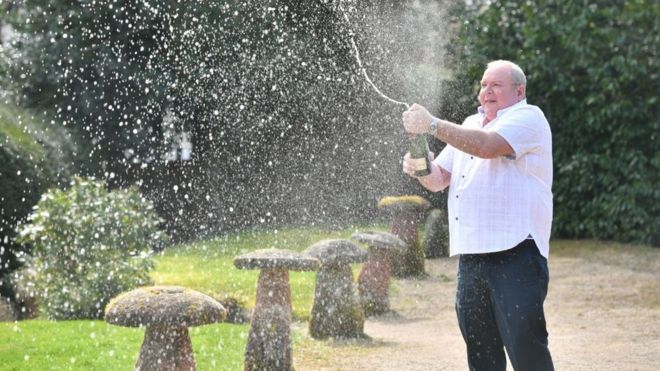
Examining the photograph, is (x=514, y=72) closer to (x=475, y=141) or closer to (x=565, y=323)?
(x=475, y=141)

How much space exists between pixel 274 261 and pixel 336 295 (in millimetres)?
1993

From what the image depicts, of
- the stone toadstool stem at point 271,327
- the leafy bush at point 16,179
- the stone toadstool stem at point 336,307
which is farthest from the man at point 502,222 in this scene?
the leafy bush at point 16,179

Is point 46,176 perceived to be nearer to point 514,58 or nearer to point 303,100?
point 303,100

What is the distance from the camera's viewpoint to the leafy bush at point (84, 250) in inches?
372

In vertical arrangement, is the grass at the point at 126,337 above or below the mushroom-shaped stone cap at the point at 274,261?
below

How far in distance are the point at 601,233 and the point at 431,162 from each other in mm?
10903

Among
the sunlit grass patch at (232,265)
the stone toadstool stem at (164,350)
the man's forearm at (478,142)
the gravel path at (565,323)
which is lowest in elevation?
the gravel path at (565,323)

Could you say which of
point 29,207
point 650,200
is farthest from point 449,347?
point 650,200

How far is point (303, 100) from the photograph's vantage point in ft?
56.0

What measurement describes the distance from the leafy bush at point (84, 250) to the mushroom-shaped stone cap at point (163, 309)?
3.99 m

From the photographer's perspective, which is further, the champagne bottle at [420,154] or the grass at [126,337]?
the grass at [126,337]

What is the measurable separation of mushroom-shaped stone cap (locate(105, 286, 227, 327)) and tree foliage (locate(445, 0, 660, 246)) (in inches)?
401

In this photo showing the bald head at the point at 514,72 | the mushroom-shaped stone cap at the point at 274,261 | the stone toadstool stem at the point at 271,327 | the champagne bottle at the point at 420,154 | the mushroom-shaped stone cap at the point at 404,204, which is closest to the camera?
the bald head at the point at 514,72

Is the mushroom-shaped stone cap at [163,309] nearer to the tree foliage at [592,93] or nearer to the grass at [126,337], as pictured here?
the grass at [126,337]
